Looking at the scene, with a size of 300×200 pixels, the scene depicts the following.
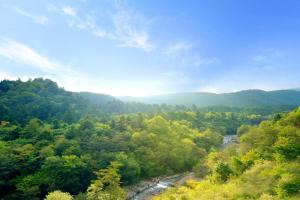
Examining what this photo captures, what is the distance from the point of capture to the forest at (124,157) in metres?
31.4

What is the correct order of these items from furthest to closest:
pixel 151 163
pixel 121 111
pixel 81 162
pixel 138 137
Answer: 1. pixel 121 111
2. pixel 138 137
3. pixel 151 163
4. pixel 81 162

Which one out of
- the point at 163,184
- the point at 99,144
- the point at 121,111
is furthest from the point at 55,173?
the point at 121,111

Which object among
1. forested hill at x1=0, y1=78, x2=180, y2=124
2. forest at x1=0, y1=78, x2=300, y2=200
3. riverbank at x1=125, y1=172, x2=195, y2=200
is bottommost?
riverbank at x1=125, y1=172, x2=195, y2=200

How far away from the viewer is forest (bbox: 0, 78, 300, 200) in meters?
31.4

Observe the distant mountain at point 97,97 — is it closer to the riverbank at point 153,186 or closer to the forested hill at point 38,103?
the forested hill at point 38,103

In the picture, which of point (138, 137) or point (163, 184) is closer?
point (163, 184)

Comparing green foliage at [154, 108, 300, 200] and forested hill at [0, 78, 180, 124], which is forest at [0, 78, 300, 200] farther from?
forested hill at [0, 78, 180, 124]

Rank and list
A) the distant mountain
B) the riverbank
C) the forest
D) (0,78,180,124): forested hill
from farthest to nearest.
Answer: the distant mountain, (0,78,180,124): forested hill, the riverbank, the forest

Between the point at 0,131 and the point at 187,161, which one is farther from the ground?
the point at 0,131

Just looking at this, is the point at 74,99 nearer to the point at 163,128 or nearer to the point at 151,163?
the point at 163,128

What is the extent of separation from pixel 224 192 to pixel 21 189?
93.8 ft

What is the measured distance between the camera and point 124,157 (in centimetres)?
5694

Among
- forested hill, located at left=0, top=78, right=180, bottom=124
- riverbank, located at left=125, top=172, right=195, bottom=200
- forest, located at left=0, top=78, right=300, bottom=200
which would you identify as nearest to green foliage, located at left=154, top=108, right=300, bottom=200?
forest, located at left=0, top=78, right=300, bottom=200

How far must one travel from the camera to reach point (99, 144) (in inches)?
2328
